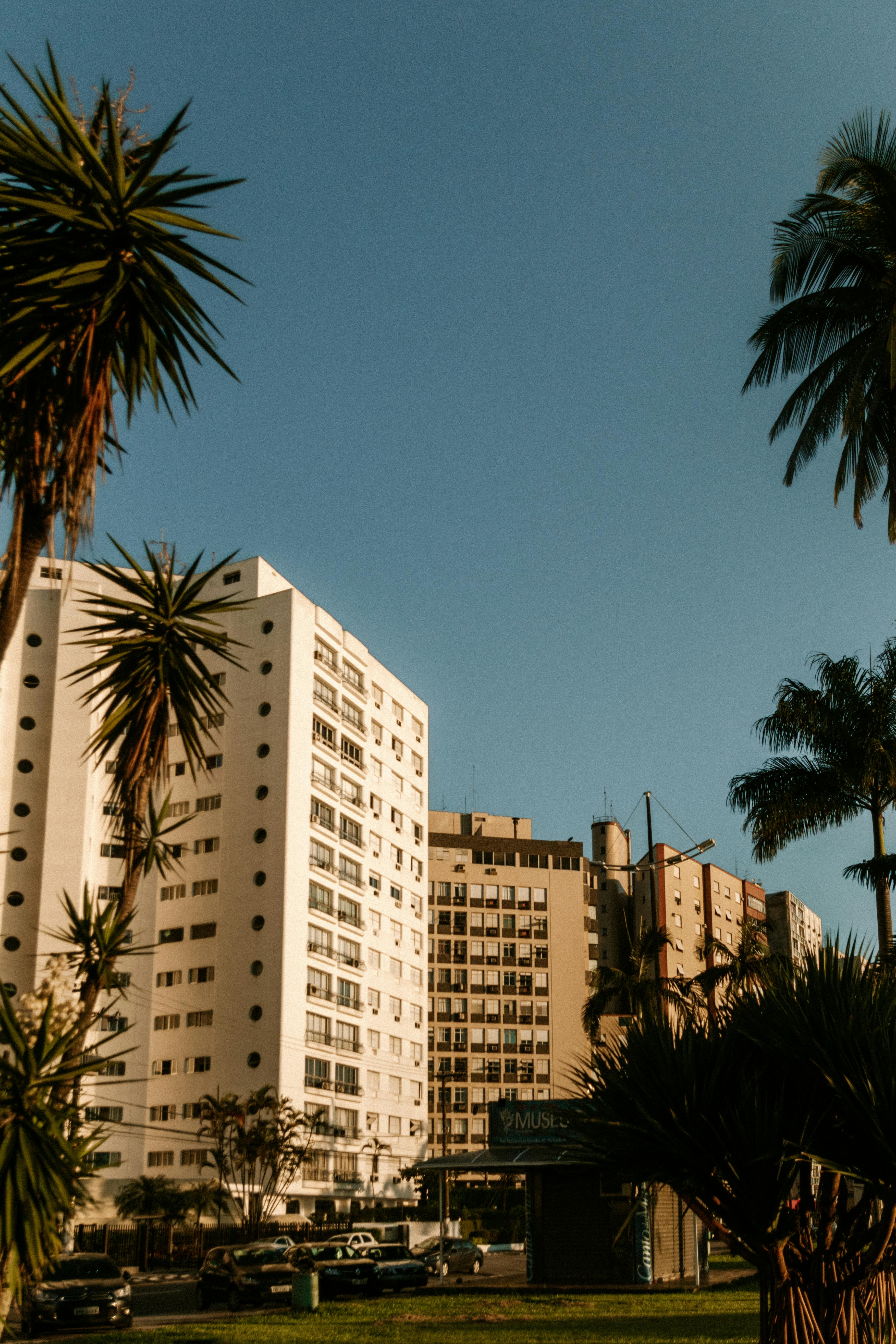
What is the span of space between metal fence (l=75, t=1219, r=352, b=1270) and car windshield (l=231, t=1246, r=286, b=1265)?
1917 centimetres

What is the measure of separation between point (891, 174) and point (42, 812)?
215 ft

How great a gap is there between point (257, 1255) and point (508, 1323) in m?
14.8

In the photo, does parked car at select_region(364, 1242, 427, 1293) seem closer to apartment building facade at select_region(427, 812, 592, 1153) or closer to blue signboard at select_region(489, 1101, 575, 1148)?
blue signboard at select_region(489, 1101, 575, 1148)

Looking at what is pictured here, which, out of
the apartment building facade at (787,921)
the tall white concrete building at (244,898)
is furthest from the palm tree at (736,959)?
the apartment building facade at (787,921)

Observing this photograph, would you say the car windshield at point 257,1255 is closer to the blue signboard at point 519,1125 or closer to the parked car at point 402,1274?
the parked car at point 402,1274

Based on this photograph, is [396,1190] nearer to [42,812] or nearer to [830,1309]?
[42,812]

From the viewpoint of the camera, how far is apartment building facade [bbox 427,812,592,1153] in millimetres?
118812

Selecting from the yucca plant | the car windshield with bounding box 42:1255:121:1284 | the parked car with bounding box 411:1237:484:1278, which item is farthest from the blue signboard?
the yucca plant

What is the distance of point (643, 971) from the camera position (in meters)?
57.3

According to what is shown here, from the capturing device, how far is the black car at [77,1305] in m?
28.3

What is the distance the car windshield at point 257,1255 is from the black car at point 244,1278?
0.03 feet

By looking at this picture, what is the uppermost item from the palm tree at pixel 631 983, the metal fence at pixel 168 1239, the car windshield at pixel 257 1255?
the palm tree at pixel 631 983

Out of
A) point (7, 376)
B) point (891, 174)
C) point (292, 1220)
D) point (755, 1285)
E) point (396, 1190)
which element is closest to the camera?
point (7, 376)

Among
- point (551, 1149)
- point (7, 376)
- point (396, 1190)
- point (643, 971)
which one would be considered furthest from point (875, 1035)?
point (396, 1190)
